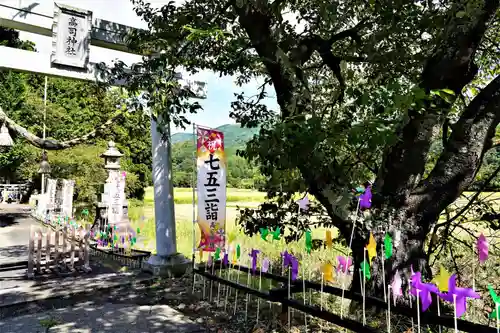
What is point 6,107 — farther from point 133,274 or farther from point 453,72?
point 453,72

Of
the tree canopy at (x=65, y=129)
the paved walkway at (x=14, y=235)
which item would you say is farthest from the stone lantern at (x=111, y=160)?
the paved walkway at (x=14, y=235)

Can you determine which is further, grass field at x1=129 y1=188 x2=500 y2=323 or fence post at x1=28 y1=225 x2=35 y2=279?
fence post at x1=28 y1=225 x2=35 y2=279

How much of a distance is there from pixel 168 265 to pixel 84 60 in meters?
3.50

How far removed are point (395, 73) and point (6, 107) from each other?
723 inches

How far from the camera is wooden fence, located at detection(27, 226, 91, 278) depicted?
6160 millimetres

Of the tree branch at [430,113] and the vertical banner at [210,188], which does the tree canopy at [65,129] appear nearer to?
the vertical banner at [210,188]

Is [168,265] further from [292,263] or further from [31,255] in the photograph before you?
[292,263]

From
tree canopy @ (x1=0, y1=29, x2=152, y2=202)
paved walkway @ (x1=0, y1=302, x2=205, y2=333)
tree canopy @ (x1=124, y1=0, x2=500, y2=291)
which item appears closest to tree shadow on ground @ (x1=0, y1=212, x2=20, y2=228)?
tree canopy @ (x1=0, y1=29, x2=152, y2=202)

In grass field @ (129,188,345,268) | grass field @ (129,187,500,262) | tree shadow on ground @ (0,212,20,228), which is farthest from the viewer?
tree shadow on ground @ (0,212,20,228)

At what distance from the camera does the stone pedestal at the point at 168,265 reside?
19.0 ft

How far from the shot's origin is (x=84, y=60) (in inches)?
235

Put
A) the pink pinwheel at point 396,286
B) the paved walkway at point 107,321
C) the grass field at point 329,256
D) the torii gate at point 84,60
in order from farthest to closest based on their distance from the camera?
the torii gate at point 84,60 < the grass field at point 329,256 < the paved walkway at point 107,321 < the pink pinwheel at point 396,286

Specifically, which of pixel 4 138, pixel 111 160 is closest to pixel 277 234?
pixel 4 138

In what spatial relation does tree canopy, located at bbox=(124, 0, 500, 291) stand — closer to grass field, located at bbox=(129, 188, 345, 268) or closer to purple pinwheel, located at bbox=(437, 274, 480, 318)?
purple pinwheel, located at bbox=(437, 274, 480, 318)
